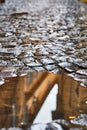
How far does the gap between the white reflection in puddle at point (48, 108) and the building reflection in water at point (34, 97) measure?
0.03 meters

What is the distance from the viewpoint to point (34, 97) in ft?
9.73

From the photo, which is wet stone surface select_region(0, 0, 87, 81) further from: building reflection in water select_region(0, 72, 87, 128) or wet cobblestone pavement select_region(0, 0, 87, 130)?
building reflection in water select_region(0, 72, 87, 128)

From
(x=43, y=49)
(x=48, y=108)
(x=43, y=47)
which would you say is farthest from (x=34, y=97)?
(x=43, y=47)

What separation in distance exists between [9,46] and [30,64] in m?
1.21

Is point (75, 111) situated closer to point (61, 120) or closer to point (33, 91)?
point (61, 120)

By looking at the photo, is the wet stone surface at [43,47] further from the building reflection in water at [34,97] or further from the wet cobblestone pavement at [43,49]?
the building reflection in water at [34,97]

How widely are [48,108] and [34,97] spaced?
0.22 meters

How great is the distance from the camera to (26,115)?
263 cm

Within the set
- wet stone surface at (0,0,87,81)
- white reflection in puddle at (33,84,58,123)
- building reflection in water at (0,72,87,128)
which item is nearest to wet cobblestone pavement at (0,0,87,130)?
wet stone surface at (0,0,87,81)

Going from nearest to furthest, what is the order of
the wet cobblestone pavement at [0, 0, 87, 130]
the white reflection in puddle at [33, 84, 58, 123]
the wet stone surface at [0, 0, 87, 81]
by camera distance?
1. the white reflection in puddle at [33, 84, 58, 123]
2. the wet cobblestone pavement at [0, 0, 87, 130]
3. the wet stone surface at [0, 0, 87, 81]

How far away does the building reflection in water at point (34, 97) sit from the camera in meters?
2.62

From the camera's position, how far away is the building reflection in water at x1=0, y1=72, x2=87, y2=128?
2.62 meters

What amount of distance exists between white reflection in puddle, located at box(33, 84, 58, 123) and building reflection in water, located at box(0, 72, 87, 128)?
1.2 inches

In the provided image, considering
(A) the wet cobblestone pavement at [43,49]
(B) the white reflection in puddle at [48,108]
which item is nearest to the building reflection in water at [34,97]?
(B) the white reflection in puddle at [48,108]
